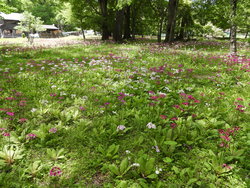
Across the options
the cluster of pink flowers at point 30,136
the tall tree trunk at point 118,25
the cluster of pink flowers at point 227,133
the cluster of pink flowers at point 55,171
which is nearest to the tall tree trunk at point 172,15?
the tall tree trunk at point 118,25

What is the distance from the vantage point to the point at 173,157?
3279 mm

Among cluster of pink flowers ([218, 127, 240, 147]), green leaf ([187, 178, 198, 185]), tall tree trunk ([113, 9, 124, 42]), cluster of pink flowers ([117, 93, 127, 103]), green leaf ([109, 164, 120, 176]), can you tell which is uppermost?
tall tree trunk ([113, 9, 124, 42])

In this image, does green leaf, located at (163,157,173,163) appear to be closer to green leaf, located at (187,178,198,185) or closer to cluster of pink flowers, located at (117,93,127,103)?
green leaf, located at (187,178,198,185)

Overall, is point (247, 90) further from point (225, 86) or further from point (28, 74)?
point (28, 74)

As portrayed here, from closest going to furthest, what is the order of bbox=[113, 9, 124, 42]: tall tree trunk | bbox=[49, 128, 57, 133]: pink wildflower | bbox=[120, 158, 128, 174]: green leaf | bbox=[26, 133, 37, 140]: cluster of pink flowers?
bbox=[120, 158, 128, 174]: green leaf → bbox=[26, 133, 37, 140]: cluster of pink flowers → bbox=[49, 128, 57, 133]: pink wildflower → bbox=[113, 9, 124, 42]: tall tree trunk

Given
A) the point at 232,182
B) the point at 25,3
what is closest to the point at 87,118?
the point at 232,182

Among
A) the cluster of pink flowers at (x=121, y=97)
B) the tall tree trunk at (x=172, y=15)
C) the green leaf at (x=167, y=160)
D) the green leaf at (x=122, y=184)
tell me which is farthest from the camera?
the tall tree trunk at (x=172, y=15)

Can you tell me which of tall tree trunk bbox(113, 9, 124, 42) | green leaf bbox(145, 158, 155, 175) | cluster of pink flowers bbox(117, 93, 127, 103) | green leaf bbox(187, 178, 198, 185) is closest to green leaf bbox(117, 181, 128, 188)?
green leaf bbox(145, 158, 155, 175)

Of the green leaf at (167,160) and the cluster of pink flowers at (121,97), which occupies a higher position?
the cluster of pink flowers at (121,97)

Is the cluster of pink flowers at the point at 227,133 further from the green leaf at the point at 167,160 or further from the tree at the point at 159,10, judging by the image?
the tree at the point at 159,10

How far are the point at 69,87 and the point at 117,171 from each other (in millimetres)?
4361

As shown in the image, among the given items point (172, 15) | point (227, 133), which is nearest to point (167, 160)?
point (227, 133)

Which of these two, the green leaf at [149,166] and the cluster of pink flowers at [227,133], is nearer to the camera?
the green leaf at [149,166]

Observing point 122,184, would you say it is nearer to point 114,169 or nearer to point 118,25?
point 114,169
